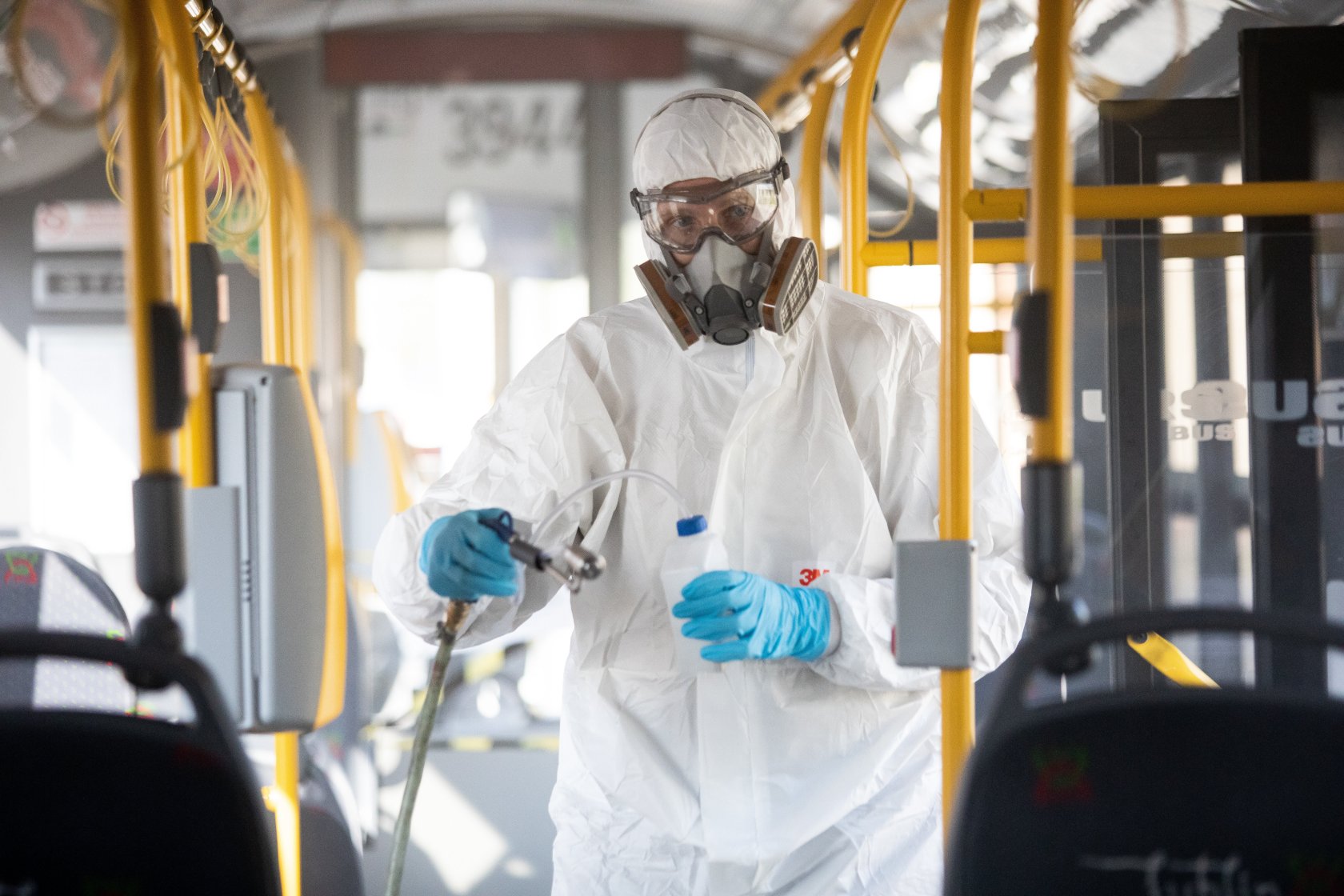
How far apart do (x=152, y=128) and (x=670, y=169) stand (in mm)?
707

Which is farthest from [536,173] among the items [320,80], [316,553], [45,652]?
[45,652]

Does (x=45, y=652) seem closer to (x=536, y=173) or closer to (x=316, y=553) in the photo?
(x=316, y=553)

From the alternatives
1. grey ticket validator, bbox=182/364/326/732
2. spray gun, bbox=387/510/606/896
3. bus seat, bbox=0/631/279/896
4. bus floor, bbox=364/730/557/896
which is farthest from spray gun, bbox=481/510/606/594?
bus floor, bbox=364/730/557/896

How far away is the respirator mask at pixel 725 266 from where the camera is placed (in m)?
1.51

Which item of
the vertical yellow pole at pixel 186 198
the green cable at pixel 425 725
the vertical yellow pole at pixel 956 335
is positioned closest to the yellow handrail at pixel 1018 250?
the vertical yellow pole at pixel 956 335

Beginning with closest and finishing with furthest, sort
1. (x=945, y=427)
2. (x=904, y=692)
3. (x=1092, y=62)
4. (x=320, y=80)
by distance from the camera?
(x=945, y=427) < (x=904, y=692) < (x=1092, y=62) < (x=320, y=80)

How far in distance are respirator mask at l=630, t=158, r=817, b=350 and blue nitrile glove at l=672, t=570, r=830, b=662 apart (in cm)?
36

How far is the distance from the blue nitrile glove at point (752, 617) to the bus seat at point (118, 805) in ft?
2.04

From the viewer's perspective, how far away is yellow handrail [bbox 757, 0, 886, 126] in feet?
6.62

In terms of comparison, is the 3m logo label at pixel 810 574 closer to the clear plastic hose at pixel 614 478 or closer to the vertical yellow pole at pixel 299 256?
the clear plastic hose at pixel 614 478

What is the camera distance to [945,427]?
51.9 inches

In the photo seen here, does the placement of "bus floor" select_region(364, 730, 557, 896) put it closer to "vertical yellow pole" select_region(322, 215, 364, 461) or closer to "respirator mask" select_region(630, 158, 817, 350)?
"vertical yellow pole" select_region(322, 215, 364, 461)

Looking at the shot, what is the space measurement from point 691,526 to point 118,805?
0.71m

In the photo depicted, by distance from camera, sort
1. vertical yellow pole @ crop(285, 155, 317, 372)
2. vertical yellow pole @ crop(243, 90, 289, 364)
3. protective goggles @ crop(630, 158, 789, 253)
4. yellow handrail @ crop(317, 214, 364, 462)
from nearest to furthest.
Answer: protective goggles @ crop(630, 158, 789, 253), vertical yellow pole @ crop(243, 90, 289, 364), vertical yellow pole @ crop(285, 155, 317, 372), yellow handrail @ crop(317, 214, 364, 462)
